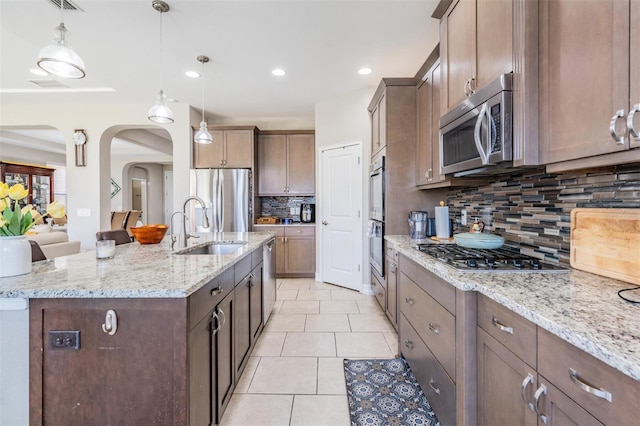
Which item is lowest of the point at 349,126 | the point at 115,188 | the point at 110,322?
the point at 110,322

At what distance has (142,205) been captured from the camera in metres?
10.2

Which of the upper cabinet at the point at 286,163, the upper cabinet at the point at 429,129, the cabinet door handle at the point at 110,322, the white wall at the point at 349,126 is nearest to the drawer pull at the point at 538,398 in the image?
the cabinet door handle at the point at 110,322

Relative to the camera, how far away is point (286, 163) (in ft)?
16.8

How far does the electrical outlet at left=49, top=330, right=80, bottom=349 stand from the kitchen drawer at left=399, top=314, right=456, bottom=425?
61.2 inches

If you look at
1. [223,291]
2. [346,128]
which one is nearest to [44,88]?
[346,128]

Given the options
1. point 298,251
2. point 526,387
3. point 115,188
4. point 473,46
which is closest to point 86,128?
point 298,251

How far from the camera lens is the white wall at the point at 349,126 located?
4.00 m

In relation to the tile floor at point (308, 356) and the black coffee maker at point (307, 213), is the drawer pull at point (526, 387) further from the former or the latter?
the black coffee maker at point (307, 213)

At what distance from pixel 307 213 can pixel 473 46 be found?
3.86 metres

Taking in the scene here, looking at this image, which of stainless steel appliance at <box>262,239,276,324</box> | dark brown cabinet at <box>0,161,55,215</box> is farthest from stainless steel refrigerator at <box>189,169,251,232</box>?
dark brown cabinet at <box>0,161,55,215</box>

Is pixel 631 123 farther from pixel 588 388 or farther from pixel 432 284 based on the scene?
pixel 432 284

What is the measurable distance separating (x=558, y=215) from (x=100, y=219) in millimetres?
5626

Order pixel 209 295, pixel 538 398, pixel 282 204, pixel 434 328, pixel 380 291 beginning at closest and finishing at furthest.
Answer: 1. pixel 538 398
2. pixel 209 295
3. pixel 434 328
4. pixel 380 291
5. pixel 282 204

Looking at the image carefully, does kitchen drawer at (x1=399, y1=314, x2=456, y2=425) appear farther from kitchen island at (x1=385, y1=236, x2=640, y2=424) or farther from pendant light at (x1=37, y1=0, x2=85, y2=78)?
Result: pendant light at (x1=37, y1=0, x2=85, y2=78)
